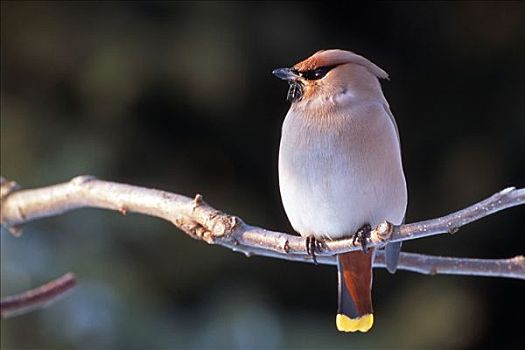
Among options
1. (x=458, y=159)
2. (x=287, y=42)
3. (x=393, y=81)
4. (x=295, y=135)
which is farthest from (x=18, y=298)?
(x=458, y=159)

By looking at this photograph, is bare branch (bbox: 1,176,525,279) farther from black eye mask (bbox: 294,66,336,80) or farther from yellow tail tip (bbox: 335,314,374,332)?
black eye mask (bbox: 294,66,336,80)

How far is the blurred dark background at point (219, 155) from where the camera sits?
1.92 m

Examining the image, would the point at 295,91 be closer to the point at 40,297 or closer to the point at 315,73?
the point at 315,73

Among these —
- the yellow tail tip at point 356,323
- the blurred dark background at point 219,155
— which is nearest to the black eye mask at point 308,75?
the yellow tail tip at point 356,323

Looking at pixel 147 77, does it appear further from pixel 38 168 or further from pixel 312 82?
pixel 312 82

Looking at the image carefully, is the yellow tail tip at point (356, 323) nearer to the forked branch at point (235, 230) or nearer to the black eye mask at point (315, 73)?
the forked branch at point (235, 230)

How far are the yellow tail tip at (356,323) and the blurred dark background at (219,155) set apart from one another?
0.69m

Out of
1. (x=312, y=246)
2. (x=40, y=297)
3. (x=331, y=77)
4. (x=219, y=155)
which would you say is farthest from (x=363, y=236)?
(x=219, y=155)

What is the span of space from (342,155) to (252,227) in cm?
14

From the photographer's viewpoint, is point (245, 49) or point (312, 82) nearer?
point (312, 82)

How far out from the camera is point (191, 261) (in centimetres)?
213

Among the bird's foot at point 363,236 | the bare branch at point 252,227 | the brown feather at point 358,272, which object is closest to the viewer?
the bare branch at point 252,227

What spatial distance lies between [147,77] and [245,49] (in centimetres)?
25

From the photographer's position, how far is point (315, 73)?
1105 millimetres
